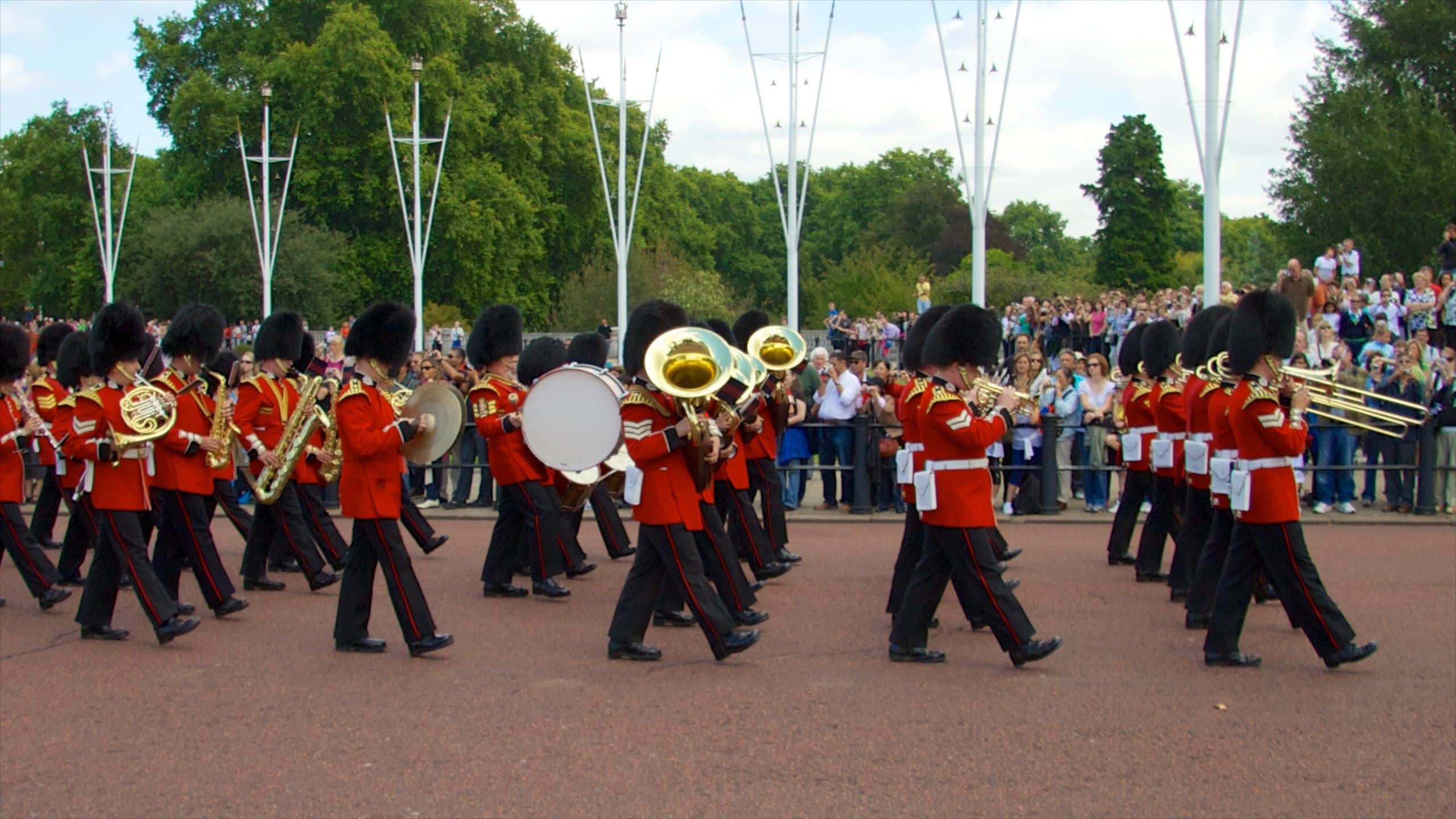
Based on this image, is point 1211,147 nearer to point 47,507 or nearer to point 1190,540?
point 1190,540

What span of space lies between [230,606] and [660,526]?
9.62 feet

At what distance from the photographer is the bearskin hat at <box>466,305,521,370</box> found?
30.0ft

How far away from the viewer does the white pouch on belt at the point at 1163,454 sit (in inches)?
354

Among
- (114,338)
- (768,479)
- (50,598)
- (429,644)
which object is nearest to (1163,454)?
(768,479)

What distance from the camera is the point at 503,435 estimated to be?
29.2 feet

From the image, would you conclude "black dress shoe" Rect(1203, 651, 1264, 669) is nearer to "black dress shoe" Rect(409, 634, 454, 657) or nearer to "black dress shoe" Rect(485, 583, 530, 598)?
"black dress shoe" Rect(409, 634, 454, 657)

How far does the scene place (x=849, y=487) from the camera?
1366 centimetres

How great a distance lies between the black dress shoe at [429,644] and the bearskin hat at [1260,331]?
411 cm

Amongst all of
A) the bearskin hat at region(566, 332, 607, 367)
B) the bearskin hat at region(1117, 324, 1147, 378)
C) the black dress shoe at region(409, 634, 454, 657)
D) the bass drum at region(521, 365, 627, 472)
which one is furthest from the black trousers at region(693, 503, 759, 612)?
the bearskin hat at region(1117, 324, 1147, 378)

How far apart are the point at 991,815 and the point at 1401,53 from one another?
112ft

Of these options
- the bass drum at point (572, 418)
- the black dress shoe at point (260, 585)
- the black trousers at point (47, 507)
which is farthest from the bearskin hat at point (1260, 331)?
the black trousers at point (47, 507)

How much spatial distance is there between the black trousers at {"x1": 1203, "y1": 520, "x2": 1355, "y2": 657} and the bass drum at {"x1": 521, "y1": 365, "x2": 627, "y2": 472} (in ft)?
10.4

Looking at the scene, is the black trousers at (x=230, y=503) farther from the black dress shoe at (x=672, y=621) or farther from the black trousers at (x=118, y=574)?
the black dress shoe at (x=672, y=621)

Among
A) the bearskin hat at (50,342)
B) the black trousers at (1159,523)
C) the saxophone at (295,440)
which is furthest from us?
the bearskin hat at (50,342)
